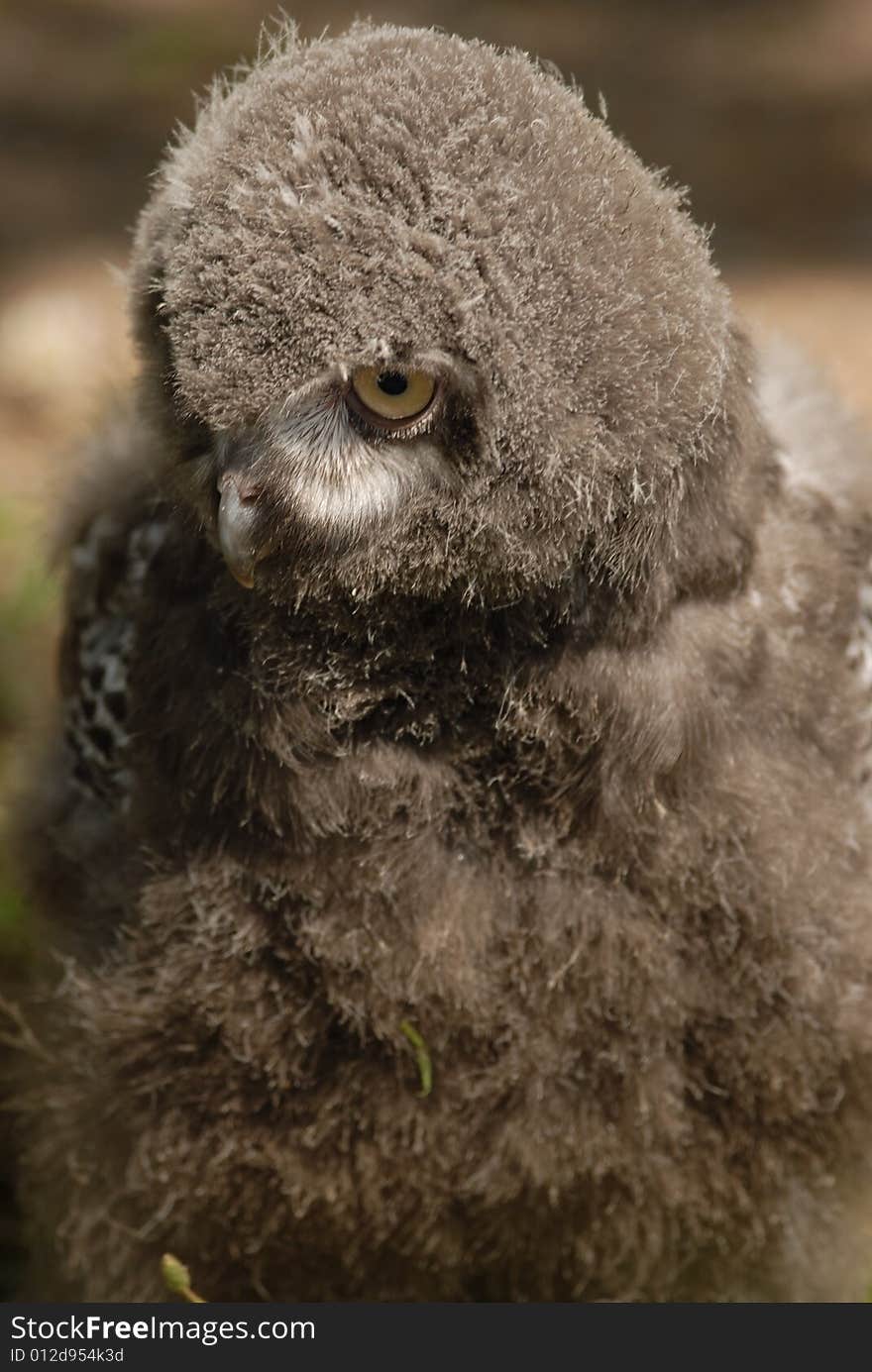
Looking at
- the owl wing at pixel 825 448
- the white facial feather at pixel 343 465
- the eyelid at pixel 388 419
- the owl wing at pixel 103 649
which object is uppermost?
the eyelid at pixel 388 419

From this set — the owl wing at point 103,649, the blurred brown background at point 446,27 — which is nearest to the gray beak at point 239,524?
the owl wing at point 103,649

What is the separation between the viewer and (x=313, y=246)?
1958 millimetres

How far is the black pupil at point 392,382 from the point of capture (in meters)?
1.96

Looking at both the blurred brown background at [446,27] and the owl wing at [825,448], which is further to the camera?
the blurred brown background at [446,27]

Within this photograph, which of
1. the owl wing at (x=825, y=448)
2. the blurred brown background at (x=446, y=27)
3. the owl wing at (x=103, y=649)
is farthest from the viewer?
the blurred brown background at (x=446, y=27)

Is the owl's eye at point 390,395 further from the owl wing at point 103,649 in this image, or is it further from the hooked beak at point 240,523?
the owl wing at point 103,649

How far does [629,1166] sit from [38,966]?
1189 mm

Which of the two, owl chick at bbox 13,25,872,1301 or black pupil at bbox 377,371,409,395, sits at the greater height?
black pupil at bbox 377,371,409,395

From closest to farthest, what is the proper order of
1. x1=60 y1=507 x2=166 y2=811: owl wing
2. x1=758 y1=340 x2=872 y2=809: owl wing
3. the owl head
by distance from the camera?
the owl head, x1=758 y1=340 x2=872 y2=809: owl wing, x1=60 y1=507 x2=166 y2=811: owl wing

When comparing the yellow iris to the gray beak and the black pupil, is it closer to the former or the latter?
the black pupil

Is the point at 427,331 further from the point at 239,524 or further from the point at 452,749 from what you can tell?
the point at 452,749

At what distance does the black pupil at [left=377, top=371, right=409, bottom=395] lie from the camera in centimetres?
196

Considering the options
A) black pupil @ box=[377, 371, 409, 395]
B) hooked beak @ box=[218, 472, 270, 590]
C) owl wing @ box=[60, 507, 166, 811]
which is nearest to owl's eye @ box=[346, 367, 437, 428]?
black pupil @ box=[377, 371, 409, 395]

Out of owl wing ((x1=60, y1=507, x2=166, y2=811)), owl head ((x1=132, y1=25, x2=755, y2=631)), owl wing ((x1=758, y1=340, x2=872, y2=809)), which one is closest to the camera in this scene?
owl head ((x1=132, y1=25, x2=755, y2=631))
